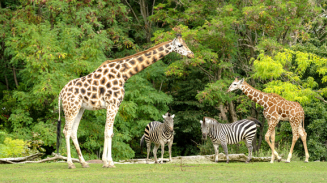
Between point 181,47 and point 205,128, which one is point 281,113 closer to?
point 205,128

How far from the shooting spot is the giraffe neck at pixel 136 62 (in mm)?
10383

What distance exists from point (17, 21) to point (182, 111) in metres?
9.95

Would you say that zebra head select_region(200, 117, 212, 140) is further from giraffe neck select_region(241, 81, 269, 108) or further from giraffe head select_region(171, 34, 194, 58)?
giraffe head select_region(171, 34, 194, 58)

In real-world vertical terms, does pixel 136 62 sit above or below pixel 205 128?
above

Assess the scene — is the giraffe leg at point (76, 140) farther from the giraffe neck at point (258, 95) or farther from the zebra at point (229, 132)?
the giraffe neck at point (258, 95)

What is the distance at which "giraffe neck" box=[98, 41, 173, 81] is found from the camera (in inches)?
409

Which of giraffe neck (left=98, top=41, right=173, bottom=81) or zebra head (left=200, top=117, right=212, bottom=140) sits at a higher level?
giraffe neck (left=98, top=41, right=173, bottom=81)

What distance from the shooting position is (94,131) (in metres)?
18.0

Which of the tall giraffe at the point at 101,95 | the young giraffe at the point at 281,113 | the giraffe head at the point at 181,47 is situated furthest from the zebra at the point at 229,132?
the tall giraffe at the point at 101,95

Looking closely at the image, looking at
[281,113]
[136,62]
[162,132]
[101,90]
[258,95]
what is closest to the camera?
[101,90]

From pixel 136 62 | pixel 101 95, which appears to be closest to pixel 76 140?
pixel 101 95

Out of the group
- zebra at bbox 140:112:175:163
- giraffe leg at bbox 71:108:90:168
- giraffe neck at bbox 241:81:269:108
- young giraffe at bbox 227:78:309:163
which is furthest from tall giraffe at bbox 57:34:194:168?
young giraffe at bbox 227:78:309:163

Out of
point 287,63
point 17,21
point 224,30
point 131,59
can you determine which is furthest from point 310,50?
point 17,21

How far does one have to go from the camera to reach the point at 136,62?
34.7 feet
